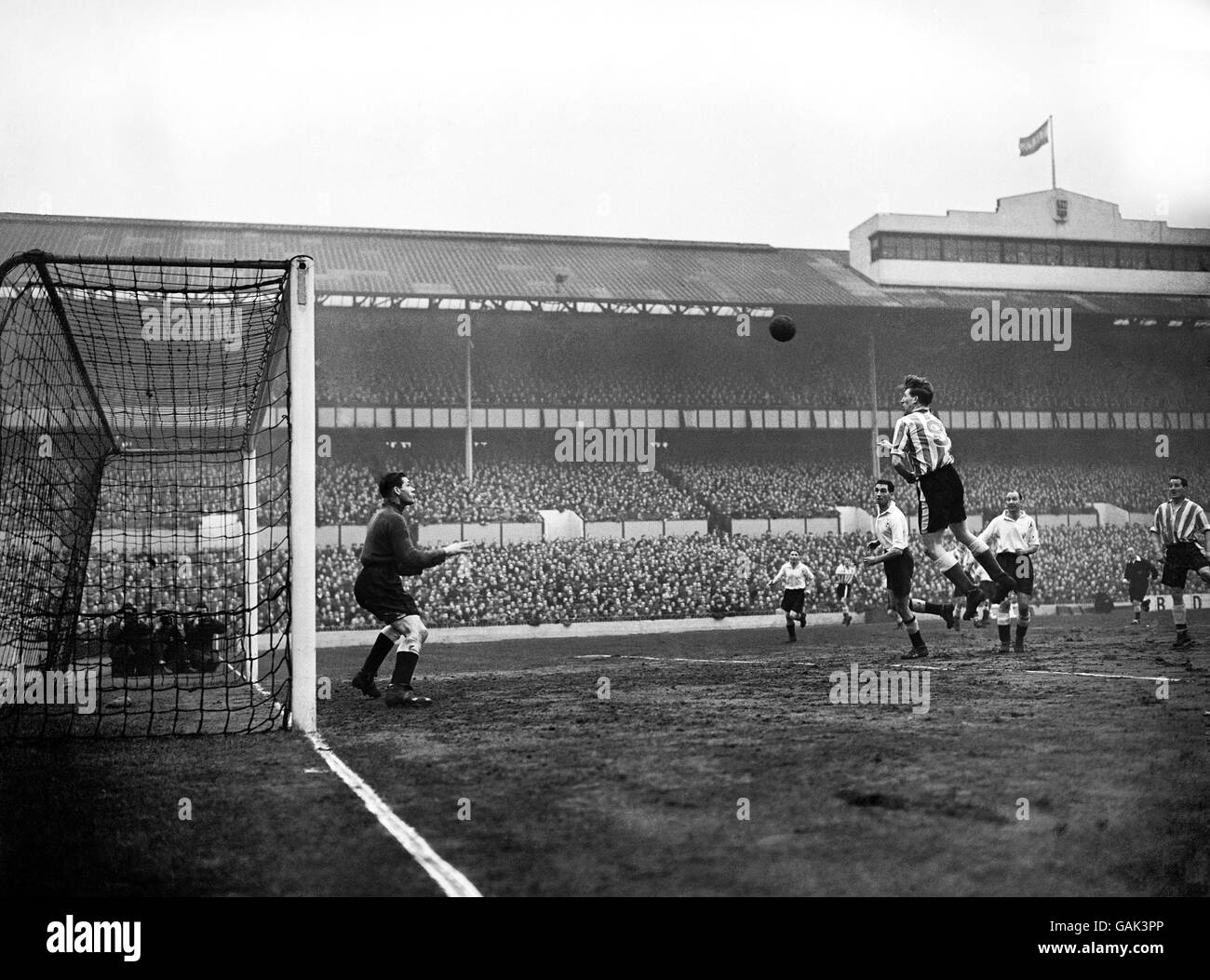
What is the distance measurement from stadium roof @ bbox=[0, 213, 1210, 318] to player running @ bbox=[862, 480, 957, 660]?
2336cm

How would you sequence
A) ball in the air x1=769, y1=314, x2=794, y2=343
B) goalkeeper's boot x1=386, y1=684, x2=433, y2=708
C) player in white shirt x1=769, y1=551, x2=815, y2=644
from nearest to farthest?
goalkeeper's boot x1=386, y1=684, x2=433, y2=708, ball in the air x1=769, y1=314, x2=794, y2=343, player in white shirt x1=769, y1=551, x2=815, y2=644

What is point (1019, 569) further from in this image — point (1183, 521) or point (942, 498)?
point (942, 498)

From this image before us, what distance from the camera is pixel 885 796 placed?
4.89 m

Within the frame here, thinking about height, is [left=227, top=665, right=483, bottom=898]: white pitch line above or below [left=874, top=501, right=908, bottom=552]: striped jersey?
below

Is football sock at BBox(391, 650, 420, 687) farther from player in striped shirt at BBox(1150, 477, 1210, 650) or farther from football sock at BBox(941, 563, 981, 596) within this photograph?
player in striped shirt at BBox(1150, 477, 1210, 650)

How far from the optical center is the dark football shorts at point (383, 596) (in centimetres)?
923

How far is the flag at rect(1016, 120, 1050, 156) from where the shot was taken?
3897 centimetres

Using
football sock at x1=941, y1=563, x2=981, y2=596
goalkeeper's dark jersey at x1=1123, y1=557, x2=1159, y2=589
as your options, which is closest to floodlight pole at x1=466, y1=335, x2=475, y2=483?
goalkeeper's dark jersey at x1=1123, y1=557, x2=1159, y2=589

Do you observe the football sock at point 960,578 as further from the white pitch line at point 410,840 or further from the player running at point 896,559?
the white pitch line at point 410,840

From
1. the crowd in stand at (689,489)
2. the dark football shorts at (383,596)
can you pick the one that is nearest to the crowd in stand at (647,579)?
the crowd in stand at (689,489)

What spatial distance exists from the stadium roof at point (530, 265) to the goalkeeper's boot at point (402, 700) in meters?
26.0

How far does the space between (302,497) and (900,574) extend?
700cm

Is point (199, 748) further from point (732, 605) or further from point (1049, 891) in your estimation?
point (732, 605)
